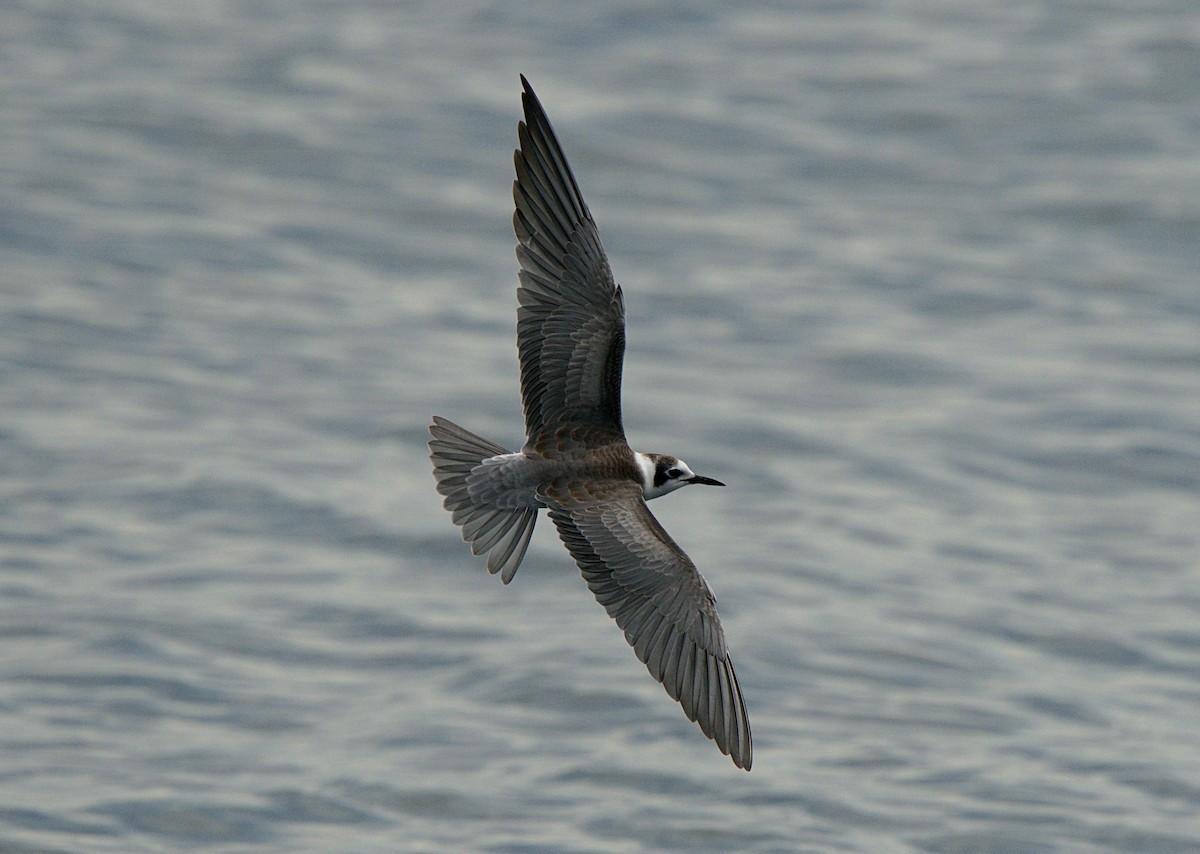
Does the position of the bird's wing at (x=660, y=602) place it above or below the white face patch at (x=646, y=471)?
below

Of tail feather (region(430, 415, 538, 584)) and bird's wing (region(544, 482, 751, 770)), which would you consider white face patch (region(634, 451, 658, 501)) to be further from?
tail feather (region(430, 415, 538, 584))

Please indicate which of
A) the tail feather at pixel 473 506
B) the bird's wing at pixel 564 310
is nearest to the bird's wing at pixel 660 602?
the bird's wing at pixel 564 310

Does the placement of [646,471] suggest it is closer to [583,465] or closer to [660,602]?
[583,465]

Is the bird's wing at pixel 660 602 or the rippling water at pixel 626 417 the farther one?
the rippling water at pixel 626 417

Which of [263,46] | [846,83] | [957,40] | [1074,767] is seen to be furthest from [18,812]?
[957,40]

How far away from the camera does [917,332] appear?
15.6 metres

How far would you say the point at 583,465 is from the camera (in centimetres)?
741

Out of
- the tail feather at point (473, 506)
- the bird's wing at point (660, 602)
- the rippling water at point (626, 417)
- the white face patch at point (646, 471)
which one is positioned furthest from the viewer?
the rippling water at point (626, 417)

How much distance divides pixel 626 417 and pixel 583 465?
698 centimetres

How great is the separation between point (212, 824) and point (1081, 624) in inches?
223

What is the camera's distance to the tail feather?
25.7ft

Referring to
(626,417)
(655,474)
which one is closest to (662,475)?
(655,474)

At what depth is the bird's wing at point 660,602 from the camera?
7066 millimetres

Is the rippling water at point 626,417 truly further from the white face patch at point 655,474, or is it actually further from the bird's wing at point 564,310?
the bird's wing at point 564,310
